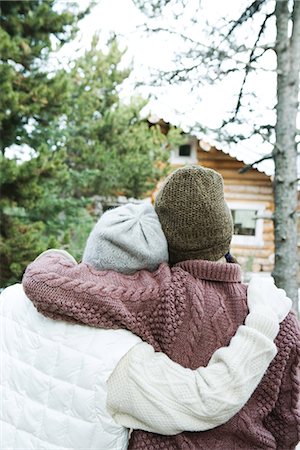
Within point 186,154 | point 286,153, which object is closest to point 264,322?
point 286,153

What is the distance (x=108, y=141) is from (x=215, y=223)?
603cm

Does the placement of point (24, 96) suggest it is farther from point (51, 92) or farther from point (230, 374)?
point (230, 374)

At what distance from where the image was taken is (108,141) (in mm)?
7035

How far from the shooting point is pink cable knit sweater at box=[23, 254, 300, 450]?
1079 mm

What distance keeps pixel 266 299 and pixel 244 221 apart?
26.6 ft

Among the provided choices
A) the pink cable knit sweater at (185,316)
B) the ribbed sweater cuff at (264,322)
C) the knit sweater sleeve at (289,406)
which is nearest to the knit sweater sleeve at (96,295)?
the pink cable knit sweater at (185,316)

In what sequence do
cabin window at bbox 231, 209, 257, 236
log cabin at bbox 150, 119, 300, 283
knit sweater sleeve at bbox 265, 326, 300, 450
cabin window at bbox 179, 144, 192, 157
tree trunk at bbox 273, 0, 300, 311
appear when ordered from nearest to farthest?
knit sweater sleeve at bbox 265, 326, 300, 450 → tree trunk at bbox 273, 0, 300, 311 → log cabin at bbox 150, 119, 300, 283 → cabin window at bbox 179, 144, 192, 157 → cabin window at bbox 231, 209, 257, 236

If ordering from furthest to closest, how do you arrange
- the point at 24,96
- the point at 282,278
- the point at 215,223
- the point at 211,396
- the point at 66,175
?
the point at 66,175 < the point at 24,96 < the point at 282,278 < the point at 215,223 < the point at 211,396

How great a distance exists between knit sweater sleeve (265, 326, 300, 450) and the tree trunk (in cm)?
243

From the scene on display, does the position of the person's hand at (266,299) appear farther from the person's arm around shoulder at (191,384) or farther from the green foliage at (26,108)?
the green foliage at (26,108)

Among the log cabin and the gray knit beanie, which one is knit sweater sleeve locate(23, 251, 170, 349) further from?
the log cabin

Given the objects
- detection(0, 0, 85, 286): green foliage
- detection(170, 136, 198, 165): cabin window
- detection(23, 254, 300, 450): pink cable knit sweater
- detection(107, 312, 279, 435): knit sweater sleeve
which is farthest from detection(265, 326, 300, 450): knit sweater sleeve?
detection(170, 136, 198, 165): cabin window

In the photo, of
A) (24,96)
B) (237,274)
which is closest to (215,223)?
(237,274)

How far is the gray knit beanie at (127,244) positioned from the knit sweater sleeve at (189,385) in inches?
7.6
